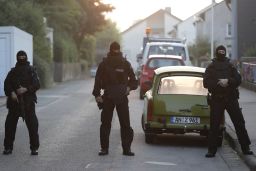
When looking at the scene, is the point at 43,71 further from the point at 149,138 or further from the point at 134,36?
the point at 134,36

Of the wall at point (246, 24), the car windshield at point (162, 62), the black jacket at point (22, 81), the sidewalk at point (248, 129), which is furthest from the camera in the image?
the wall at point (246, 24)

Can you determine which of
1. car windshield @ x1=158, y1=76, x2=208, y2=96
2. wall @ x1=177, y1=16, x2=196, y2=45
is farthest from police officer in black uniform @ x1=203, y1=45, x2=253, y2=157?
wall @ x1=177, y1=16, x2=196, y2=45

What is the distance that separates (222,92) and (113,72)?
174 centimetres

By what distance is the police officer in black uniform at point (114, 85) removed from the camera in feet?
35.9

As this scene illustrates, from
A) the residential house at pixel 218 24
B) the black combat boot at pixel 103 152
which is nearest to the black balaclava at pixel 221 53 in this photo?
the black combat boot at pixel 103 152

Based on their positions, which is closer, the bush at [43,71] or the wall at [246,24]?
the bush at [43,71]

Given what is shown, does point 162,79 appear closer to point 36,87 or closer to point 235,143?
point 235,143

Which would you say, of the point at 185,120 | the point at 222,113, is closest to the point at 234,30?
the point at 185,120

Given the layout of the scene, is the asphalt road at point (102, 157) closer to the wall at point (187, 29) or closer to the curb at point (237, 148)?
the curb at point (237, 148)

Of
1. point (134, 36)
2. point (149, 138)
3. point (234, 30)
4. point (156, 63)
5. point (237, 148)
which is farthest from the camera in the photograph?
point (134, 36)

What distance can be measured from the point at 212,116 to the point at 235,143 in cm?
160

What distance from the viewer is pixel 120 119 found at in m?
11.1

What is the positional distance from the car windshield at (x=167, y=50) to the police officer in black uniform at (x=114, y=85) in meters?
21.7

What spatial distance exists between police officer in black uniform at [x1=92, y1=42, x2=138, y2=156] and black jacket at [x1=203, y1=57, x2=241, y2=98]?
1.17m
